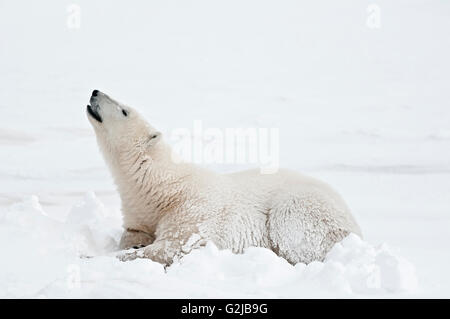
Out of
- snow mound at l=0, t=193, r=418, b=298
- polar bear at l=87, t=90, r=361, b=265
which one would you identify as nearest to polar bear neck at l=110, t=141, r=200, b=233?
polar bear at l=87, t=90, r=361, b=265

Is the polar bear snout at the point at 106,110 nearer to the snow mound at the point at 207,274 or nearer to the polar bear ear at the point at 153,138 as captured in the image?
the polar bear ear at the point at 153,138

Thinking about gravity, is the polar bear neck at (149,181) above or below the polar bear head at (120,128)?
below

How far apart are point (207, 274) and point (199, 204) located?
1.01 m

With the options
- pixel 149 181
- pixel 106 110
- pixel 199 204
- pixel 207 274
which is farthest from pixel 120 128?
pixel 207 274

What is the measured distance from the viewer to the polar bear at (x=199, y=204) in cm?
508

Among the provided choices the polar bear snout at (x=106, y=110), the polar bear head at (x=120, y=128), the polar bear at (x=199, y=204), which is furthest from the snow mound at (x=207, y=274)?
the polar bear snout at (x=106, y=110)

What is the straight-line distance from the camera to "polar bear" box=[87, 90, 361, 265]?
508 cm

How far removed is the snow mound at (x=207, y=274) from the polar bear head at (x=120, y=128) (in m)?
0.83

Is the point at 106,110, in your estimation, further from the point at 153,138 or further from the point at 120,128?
the point at 153,138

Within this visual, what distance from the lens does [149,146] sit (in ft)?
17.9

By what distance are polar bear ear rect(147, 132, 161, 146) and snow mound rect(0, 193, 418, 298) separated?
883mm
